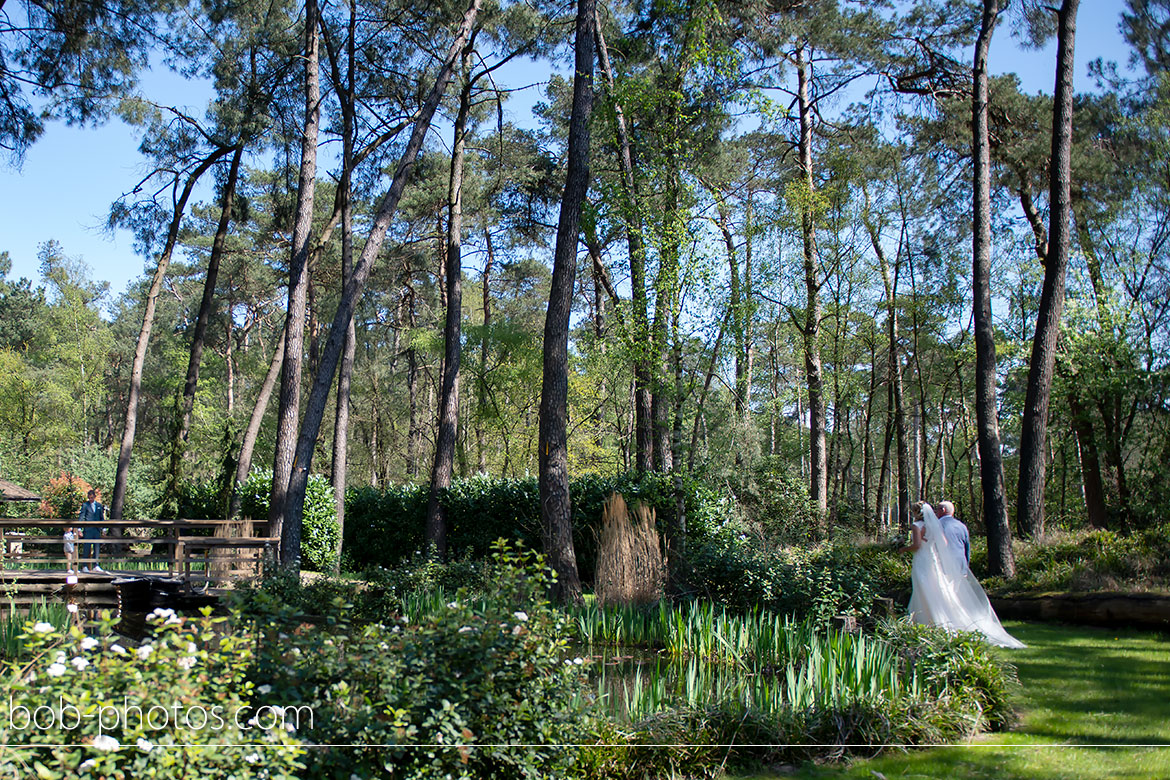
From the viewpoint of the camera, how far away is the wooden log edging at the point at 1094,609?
714cm

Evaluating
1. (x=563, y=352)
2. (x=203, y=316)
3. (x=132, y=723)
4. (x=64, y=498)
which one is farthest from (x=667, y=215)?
(x=64, y=498)

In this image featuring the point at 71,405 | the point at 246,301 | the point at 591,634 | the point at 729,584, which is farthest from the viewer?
the point at 71,405

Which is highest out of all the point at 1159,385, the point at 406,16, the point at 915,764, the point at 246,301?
the point at 406,16

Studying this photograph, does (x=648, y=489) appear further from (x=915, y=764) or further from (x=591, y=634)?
(x=915, y=764)

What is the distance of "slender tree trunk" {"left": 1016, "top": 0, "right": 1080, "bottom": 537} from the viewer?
11008mm

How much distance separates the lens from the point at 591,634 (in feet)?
21.8

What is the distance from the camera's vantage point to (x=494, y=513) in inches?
537

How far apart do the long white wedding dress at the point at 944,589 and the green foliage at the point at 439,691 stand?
470 cm

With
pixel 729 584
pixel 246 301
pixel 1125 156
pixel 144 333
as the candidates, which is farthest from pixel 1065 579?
pixel 246 301

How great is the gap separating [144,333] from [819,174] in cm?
1724

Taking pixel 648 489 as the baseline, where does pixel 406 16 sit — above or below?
above

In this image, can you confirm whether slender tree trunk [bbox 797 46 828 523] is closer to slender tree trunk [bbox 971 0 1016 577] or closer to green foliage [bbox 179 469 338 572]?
slender tree trunk [bbox 971 0 1016 577]

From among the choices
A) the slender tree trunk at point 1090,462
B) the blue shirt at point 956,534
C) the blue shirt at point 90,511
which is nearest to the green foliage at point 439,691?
the blue shirt at point 956,534

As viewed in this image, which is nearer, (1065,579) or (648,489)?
(1065,579)
